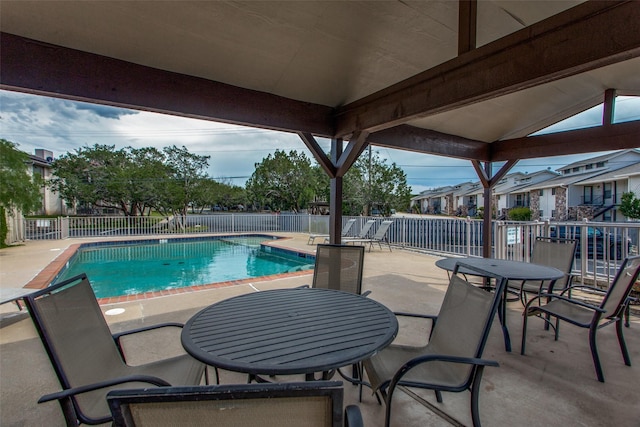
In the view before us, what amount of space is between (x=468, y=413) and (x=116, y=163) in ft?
67.6

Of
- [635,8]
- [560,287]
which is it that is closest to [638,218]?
[560,287]

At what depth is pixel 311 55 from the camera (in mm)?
2879

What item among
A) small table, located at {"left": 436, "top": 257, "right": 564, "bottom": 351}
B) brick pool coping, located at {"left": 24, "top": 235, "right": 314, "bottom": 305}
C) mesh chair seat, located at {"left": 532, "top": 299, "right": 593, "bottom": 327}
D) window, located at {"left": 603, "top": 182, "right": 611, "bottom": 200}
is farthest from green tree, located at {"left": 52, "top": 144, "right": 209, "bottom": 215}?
window, located at {"left": 603, "top": 182, "right": 611, "bottom": 200}

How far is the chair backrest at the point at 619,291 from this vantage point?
234 cm

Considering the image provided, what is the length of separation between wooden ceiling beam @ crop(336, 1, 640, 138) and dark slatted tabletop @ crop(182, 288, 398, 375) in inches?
69.0

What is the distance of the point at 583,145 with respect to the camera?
4.26 m

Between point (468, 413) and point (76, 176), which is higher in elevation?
point (76, 176)

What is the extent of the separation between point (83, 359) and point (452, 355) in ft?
6.47

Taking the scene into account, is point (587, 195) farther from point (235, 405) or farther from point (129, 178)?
point (129, 178)

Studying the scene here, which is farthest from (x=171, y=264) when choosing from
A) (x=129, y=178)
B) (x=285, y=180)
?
(x=285, y=180)

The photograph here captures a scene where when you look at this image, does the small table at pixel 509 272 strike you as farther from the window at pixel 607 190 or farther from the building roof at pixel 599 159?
the building roof at pixel 599 159

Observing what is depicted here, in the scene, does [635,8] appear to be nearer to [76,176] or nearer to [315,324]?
[315,324]

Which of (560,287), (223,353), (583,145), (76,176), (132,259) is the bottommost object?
(132,259)

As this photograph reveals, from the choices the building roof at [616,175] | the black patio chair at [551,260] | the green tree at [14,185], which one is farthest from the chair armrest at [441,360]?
the building roof at [616,175]
